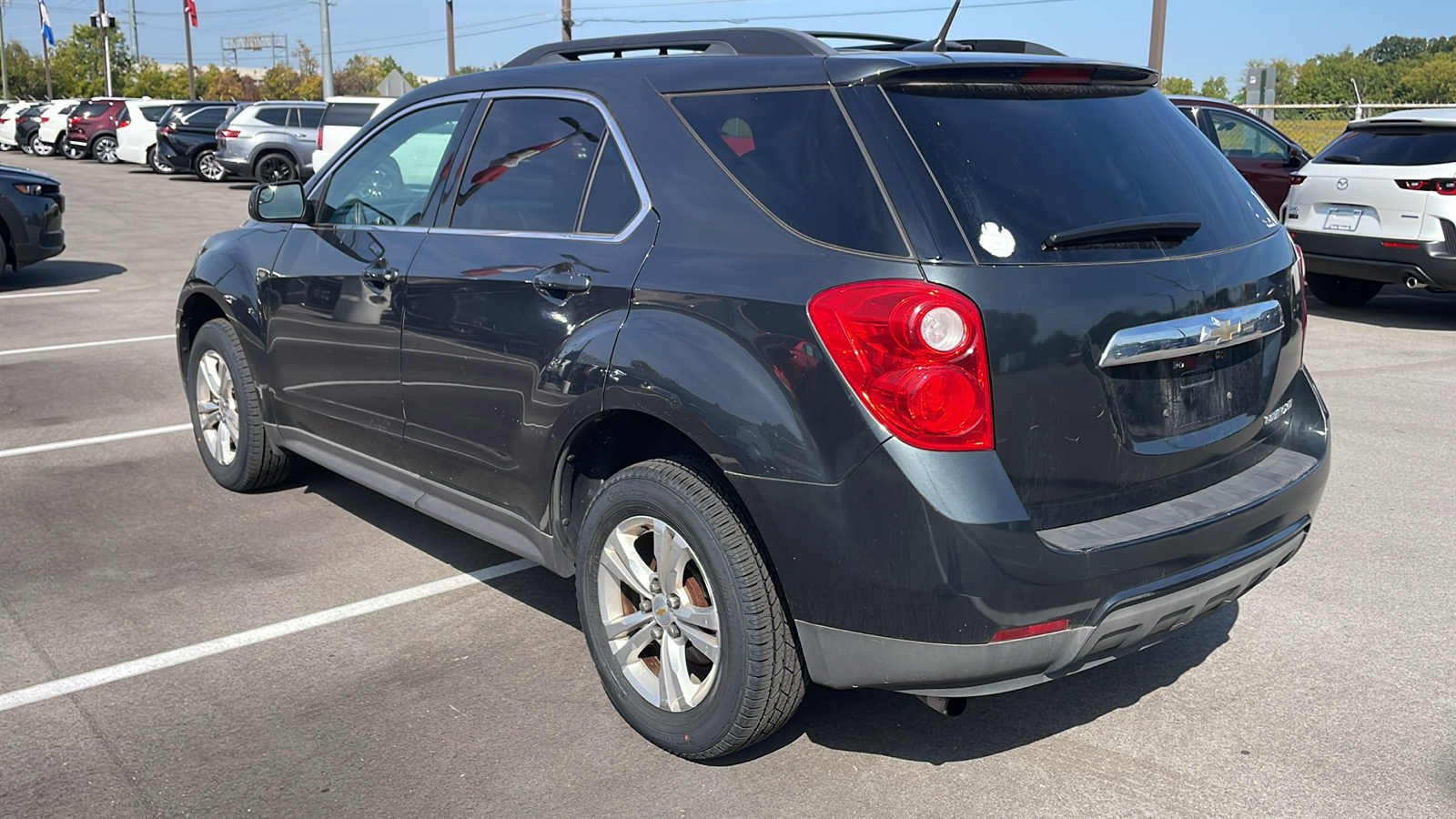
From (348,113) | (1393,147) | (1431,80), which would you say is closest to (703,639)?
(1393,147)

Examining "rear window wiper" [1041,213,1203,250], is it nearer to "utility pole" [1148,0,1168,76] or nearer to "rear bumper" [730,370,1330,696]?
Answer: "rear bumper" [730,370,1330,696]

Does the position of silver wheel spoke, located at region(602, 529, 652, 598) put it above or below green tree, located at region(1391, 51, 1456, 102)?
below

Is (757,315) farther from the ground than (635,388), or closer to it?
farther from the ground

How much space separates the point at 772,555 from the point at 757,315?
0.56 metres

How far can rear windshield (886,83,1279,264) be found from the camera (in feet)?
9.41

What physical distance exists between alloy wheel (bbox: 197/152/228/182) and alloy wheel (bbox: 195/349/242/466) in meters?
26.2

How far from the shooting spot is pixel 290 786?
312cm

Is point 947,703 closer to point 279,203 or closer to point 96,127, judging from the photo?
point 279,203

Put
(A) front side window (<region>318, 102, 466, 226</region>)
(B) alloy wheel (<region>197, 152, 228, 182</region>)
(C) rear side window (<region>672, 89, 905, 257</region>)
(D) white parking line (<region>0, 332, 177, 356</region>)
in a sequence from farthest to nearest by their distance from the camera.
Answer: (B) alloy wheel (<region>197, 152, 228, 182</region>), (D) white parking line (<region>0, 332, 177, 356</region>), (A) front side window (<region>318, 102, 466, 226</region>), (C) rear side window (<region>672, 89, 905, 257</region>)

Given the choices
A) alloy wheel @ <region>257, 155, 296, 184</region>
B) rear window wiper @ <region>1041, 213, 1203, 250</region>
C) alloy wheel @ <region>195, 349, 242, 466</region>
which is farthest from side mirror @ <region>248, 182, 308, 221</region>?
alloy wheel @ <region>257, 155, 296, 184</region>

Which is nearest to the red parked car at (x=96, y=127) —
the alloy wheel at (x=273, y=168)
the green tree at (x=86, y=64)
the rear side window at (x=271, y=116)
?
the rear side window at (x=271, y=116)

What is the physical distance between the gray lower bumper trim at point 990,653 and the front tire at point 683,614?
0.12 m

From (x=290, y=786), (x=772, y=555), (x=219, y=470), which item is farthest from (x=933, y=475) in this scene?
(x=219, y=470)

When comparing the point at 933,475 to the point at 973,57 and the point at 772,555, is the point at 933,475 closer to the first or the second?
the point at 772,555
